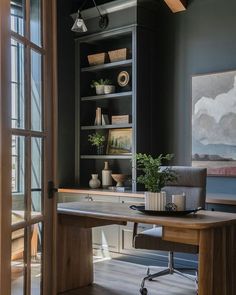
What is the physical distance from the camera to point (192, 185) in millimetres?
3824

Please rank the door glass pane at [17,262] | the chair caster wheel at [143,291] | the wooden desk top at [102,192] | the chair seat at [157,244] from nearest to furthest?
the door glass pane at [17,262] < the chair seat at [157,244] < the chair caster wheel at [143,291] < the wooden desk top at [102,192]

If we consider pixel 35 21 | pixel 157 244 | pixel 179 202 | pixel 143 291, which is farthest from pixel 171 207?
pixel 35 21

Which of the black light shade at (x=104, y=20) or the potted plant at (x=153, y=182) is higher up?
the black light shade at (x=104, y=20)

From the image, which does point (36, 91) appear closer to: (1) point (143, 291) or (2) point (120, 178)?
(1) point (143, 291)

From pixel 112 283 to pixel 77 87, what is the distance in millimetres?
2455

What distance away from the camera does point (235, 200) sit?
3.88 metres

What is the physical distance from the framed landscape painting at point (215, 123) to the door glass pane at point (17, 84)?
2370 mm

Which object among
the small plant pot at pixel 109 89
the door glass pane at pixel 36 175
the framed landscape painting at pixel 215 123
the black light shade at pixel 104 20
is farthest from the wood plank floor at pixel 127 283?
the black light shade at pixel 104 20

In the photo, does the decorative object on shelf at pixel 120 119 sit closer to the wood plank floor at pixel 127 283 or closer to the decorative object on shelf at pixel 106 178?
the decorative object on shelf at pixel 106 178

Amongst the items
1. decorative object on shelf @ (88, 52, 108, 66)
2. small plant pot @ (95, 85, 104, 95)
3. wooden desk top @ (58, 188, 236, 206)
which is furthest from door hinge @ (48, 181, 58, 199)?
decorative object on shelf @ (88, 52, 108, 66)

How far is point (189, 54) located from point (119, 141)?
1246mm

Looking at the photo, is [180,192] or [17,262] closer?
[17,262]

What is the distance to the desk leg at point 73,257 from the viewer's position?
3.77 meters

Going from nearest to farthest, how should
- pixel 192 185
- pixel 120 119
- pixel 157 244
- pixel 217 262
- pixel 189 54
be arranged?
pixel 217 262
pixel 157 244
pixel 192 185
pixel 189 54
pixel 120 119
